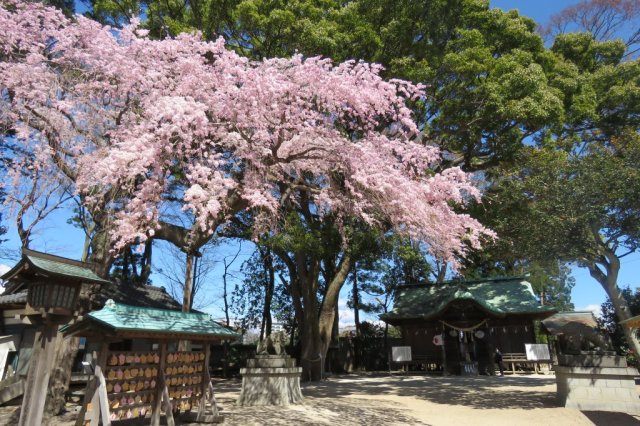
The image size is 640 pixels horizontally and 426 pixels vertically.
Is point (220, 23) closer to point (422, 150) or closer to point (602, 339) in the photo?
point (422, 150)

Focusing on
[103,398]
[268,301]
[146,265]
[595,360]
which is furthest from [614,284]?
[146,265]

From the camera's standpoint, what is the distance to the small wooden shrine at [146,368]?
20.1 feet

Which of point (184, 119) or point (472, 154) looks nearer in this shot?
point (184, 119)

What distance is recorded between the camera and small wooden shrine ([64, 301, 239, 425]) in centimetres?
612

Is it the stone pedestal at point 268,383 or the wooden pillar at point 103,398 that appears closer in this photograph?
the wooden pillar at point 103,398

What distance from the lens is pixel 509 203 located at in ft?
40.7

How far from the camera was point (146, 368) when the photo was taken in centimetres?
701

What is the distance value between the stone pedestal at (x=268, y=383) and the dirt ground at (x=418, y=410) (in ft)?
1.19

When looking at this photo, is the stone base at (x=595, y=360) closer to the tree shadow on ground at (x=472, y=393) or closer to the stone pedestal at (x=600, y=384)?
the stone pedestal at (x=600, y=384)

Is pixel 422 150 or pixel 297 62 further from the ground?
pixel 297 62

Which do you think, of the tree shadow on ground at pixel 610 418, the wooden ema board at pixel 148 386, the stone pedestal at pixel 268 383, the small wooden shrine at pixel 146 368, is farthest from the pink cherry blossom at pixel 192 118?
the tree shadow on ground at pixel 610 418

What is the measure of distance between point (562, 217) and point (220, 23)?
11.1 meters

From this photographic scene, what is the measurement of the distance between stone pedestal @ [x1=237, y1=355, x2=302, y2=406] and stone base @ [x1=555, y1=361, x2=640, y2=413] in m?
6.34

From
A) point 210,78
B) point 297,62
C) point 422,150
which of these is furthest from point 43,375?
point 422,150
